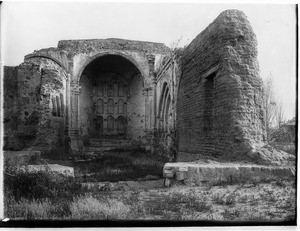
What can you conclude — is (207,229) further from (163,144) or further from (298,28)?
(163,144)

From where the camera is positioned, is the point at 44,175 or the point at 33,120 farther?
the point at 33,120

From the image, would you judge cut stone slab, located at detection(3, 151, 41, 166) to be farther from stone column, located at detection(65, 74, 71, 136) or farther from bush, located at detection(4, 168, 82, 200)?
stone column, located at detection(65, 74, 71, 136)

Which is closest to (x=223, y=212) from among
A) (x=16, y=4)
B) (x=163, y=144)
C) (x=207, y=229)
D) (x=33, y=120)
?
(x=207, y=229)

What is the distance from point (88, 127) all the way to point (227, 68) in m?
14.8

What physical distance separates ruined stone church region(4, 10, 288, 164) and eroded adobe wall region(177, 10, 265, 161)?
22 mm

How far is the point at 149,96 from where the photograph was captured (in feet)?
55.6

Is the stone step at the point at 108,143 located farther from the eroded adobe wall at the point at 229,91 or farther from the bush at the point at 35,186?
the bush at the point at 35,186

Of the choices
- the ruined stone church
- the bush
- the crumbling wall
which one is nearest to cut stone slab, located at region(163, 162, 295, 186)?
the ruined stone church

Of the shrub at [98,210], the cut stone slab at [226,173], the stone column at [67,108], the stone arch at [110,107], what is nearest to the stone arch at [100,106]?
the stone arch at [110,107]

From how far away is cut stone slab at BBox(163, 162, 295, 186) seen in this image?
4.97 metres

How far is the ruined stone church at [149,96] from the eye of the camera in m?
6.18

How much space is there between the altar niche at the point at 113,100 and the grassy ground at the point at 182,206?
1490 cm

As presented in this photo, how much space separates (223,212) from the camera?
401 cm

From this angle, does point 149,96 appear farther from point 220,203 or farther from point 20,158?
point 220,203
